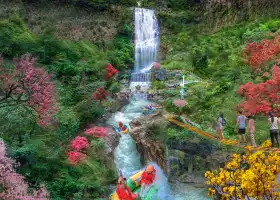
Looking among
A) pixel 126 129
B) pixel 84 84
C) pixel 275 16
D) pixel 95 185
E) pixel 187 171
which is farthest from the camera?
pixel 275 16

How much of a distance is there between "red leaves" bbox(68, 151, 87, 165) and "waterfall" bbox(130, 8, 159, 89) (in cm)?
1077

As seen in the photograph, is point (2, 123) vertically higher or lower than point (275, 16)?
lower

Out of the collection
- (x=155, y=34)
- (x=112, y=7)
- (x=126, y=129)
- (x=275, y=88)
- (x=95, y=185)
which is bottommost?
(x=95, y=185)

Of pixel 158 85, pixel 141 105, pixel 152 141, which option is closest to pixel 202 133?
pixel 152 141

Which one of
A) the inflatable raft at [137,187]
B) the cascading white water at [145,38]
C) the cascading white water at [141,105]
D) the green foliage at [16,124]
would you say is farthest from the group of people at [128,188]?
the cascading white water at [145,38]

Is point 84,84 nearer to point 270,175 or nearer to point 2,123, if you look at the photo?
point 2,123

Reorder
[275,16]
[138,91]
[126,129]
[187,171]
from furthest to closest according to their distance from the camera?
[275,16], [138,91], [126,129], [187,171]

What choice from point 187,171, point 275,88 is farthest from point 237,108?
point 187,171

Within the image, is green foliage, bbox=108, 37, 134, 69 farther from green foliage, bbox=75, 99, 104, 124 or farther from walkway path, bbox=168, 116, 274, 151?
walkway path, bbox=168, 116, 274, 151

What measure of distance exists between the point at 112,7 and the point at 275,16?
11.8m

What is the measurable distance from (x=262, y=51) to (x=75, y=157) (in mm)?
9933

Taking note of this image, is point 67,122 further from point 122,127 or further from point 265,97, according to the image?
point 265,97

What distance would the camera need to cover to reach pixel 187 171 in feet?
41.5

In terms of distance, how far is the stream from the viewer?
11.9 metres
